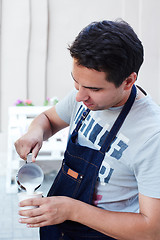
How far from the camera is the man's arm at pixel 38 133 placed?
1.53 metres

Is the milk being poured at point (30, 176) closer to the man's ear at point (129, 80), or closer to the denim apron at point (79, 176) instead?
the denim apron at point (79, 176)

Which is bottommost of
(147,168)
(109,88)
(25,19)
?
(25,19)

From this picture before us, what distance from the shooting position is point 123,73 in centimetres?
121

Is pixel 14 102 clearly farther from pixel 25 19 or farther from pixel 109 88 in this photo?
pixel 109 88

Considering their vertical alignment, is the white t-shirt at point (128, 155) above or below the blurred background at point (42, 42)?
above

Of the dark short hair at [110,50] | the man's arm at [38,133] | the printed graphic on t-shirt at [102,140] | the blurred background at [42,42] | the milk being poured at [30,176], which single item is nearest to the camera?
the dark short hair at [110,50]

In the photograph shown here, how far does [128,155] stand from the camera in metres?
1.26

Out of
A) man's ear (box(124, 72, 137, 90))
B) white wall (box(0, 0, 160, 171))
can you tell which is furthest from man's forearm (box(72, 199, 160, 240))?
white wall (box(0, 0, 160, 171))

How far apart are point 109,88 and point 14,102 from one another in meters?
3.91

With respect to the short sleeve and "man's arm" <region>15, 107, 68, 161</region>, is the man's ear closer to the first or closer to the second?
the short sleeve

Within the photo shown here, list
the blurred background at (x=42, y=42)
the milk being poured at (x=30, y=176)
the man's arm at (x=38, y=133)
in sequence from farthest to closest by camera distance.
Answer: the blurred background at (x=42, y=42), the man's arm at (x=38, y=133), the milk being poured at (x=30, y=176)

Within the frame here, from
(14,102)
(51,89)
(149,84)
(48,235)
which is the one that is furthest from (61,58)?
(48,235)

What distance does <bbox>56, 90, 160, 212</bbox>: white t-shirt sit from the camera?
1.21 meters

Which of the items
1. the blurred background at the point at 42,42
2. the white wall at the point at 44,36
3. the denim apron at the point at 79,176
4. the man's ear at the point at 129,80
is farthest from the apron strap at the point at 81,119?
the white wall at the point at 44,36
